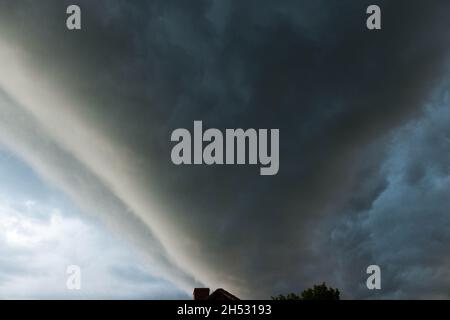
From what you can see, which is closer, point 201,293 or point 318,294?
point 201,293

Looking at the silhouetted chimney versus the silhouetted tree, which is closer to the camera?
the silhouetted chimney

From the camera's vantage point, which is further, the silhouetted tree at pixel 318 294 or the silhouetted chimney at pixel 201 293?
the silhouetted tree at pixel 318 294

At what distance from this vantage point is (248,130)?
31875mm
